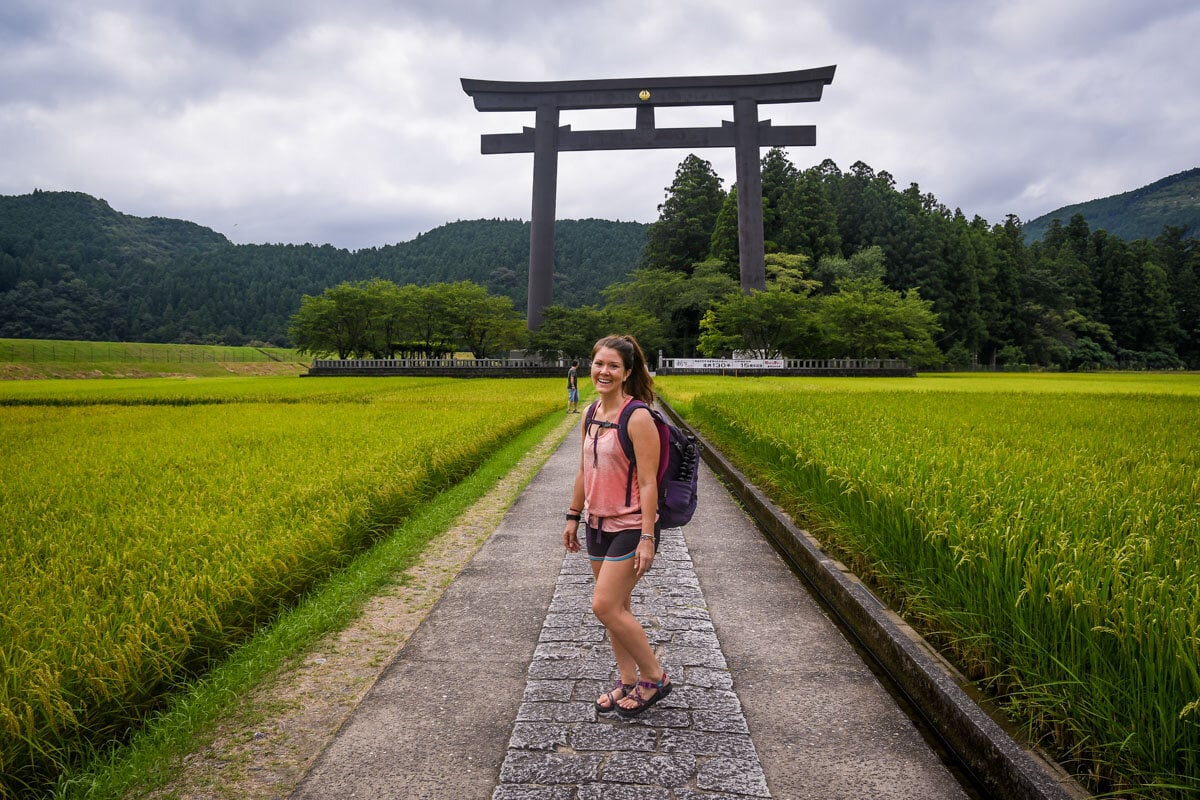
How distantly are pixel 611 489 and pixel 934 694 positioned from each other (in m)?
1.50

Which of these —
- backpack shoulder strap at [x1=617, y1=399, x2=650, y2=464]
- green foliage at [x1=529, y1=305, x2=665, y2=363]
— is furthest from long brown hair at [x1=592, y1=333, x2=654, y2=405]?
green foliage at [x1=529, y1=305, x2=665, y2=363]

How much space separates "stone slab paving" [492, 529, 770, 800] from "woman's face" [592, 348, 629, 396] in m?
1.25

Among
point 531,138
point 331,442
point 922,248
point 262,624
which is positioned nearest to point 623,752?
point 262,624

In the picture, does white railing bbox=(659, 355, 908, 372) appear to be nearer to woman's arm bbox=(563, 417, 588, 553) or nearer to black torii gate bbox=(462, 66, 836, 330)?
black torii gate bbox=(462, 66, 836, 330)

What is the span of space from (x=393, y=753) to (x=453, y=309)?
43892mm

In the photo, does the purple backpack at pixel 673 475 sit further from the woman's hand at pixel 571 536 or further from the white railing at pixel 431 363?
the white railing at pixel 431 363

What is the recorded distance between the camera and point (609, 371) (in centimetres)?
254

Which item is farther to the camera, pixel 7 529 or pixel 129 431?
pixel 129 431

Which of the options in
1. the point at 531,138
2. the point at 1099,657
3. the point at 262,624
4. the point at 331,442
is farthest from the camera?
the point at 531,138

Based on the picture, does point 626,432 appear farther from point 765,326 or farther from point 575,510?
point 765,326

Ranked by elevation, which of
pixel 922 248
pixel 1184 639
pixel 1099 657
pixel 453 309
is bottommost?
pixel 1099 657

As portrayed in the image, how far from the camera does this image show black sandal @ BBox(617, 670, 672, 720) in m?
2.55

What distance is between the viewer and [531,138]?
33.8m

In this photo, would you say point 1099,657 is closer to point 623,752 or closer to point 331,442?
point 623,752
